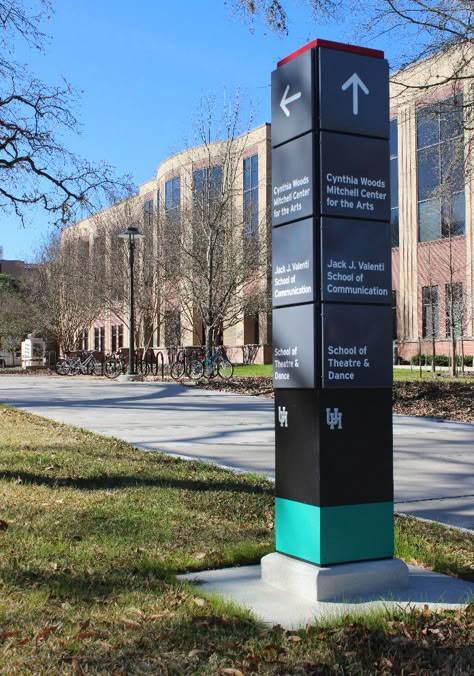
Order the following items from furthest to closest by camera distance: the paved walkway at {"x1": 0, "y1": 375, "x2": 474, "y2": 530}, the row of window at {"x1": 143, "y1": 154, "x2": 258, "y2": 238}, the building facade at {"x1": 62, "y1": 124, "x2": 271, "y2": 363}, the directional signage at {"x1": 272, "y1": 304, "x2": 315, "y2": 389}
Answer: the building facade at {"x1": 62, "y1": 124, "x2": 271, "y2": 363}
the row of window at {"x1": 143, "y1": 154, "x2": 258, "y2": 238}
the paved walkway at {"x1": 0, "y1": 375, "x2": 474, "y2": 530}
the directional signage at {"x1": 272, "y1": 304, "x2": 315, "y2": 389}

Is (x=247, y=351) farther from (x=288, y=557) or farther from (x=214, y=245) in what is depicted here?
(x=288, y=557)

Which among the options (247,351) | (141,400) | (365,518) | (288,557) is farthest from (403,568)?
(247,351)

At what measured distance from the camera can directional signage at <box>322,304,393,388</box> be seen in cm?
419

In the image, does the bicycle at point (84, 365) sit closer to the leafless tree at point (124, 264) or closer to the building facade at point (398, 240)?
the leafless tree at point (124, 264)

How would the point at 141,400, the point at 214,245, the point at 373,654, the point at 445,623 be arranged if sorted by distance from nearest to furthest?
the point at 373,654 < the point at 445,623 < the point at 141,400 < the point at 214,245

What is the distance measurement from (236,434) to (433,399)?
20.1 feet

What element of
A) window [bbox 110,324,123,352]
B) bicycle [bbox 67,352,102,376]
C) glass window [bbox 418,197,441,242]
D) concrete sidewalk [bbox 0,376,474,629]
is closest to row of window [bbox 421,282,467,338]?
glass window [bbox 418,197,441,242]

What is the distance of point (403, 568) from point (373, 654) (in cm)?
100

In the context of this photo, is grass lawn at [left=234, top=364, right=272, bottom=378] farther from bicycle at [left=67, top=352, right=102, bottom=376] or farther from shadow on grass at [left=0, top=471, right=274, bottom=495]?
shadow on grass at [left=0, top=471, right=274, bottom=495]

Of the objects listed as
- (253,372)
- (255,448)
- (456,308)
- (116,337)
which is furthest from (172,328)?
(255,448)

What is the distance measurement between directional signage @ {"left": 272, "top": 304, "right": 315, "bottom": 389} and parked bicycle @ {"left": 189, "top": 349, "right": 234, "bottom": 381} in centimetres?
2098

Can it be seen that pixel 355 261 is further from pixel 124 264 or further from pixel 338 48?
pixel 124 264

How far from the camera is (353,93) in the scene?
4.34 metres

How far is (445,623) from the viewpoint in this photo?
375cm
